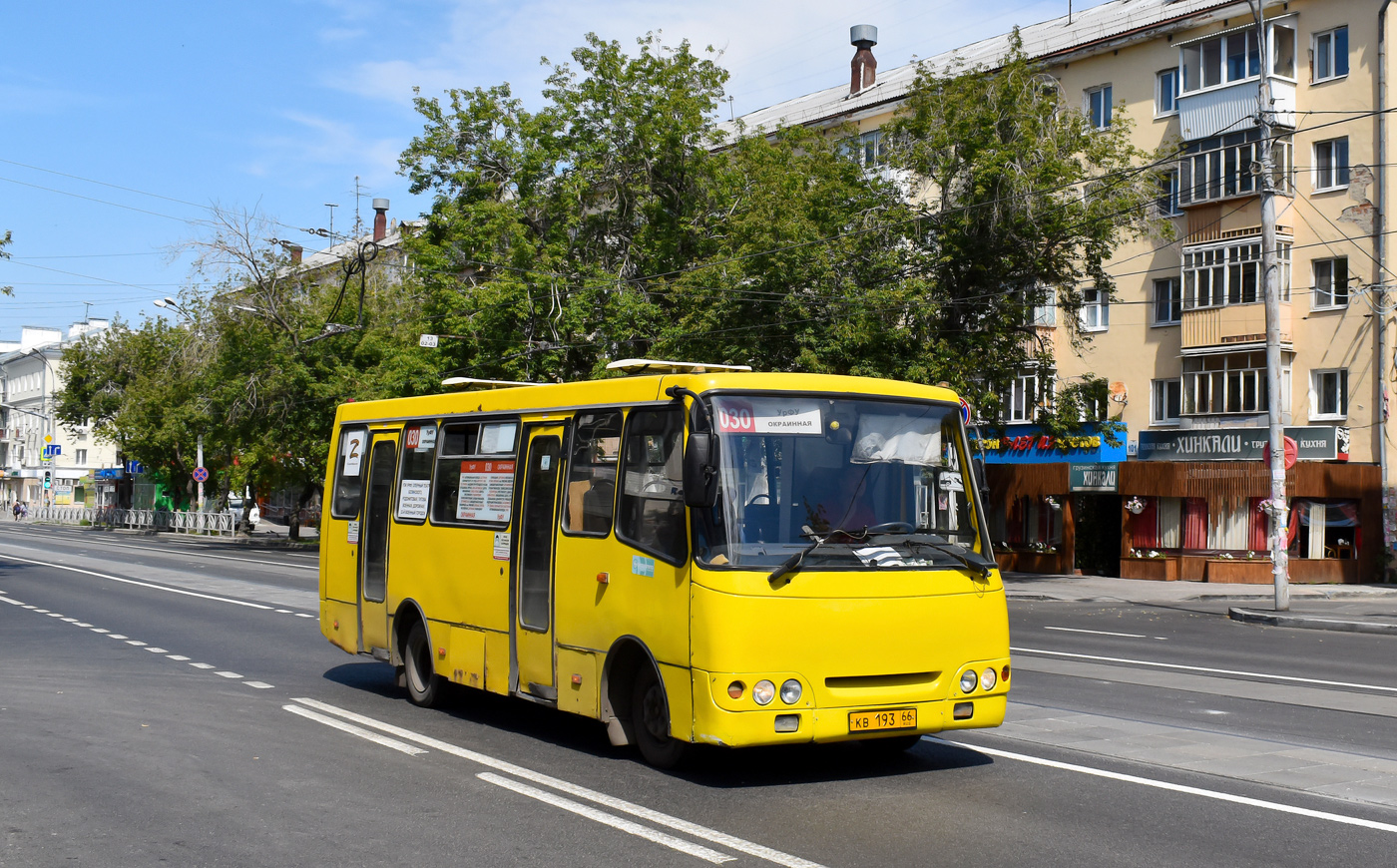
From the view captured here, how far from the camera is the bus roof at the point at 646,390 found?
8211 millimetres

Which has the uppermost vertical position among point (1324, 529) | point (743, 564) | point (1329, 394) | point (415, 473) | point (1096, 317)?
point (1096, 317)

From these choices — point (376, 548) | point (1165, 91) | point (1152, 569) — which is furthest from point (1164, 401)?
point (376, 548)

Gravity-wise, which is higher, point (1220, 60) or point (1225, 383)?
point (1220, 60)

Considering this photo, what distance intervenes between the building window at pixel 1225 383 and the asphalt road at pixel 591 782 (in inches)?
857

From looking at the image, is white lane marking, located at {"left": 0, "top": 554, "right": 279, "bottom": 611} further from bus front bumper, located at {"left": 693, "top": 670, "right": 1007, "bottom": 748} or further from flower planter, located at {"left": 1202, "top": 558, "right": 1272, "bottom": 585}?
flower planter, located at {"left": 1202, "top": 558, "right": 1272, "bottom": 585}

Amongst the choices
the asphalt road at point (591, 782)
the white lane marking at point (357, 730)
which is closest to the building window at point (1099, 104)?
the asphalt road at point (591, 782)

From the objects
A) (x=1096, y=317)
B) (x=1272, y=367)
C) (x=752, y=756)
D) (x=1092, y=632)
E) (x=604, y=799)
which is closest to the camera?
(x=604, y=799)

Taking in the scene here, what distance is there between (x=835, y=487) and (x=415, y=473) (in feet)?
15.9

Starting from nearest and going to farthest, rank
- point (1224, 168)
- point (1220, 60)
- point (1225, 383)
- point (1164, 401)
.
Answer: point (1225, 383) < point (1224, 168) < point (1220, 60) < point (1164, 401)

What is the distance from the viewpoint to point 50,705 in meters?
11.2

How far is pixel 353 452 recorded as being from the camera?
12.9 meters

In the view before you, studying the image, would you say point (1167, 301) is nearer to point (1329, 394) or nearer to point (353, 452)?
point (1329, 394)

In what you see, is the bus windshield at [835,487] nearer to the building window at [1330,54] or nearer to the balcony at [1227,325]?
the balcony at [1227,325]

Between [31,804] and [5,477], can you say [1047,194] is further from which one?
[5,477]
